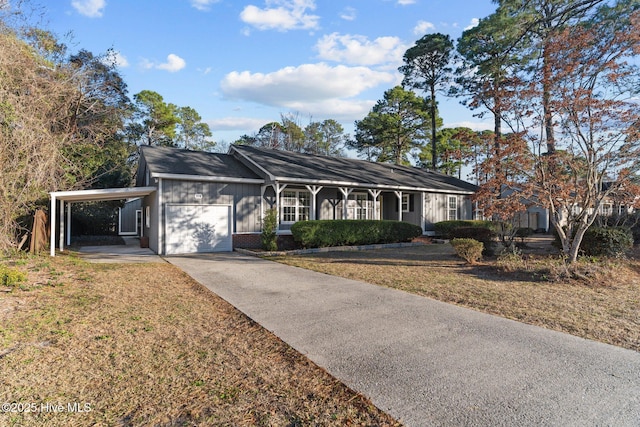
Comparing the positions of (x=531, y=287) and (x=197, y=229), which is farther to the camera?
(x=197, y=229)

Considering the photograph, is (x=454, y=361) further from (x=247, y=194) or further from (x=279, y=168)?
(x=279, y=168)

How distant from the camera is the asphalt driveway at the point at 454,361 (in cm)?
273

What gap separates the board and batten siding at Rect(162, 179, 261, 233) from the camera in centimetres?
1347

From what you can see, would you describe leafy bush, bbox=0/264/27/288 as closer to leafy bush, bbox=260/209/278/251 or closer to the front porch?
leafy bush, bbox=260/209/278/251

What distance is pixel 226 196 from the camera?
47.7ft

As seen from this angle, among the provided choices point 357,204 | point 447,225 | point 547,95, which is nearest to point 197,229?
point 357,204

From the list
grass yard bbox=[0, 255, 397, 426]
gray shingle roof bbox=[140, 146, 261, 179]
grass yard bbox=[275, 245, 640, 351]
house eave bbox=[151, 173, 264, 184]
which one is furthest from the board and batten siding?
grass yard bbox=[0, 255, 397, 426]

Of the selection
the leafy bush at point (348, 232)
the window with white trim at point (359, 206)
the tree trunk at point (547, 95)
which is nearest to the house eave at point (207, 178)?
the leafy bush at point (348, 232)

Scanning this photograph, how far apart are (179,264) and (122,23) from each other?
750 cm

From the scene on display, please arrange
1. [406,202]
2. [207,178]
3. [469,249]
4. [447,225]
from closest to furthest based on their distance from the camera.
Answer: [469,249]
[207,178]
[447,225]
[406,202]

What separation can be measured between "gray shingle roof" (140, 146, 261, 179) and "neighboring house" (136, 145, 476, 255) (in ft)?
0.13

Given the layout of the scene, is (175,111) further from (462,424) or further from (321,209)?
(462,424)

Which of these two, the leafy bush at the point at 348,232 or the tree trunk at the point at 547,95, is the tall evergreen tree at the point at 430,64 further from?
the tree trunk at the point at 547,95

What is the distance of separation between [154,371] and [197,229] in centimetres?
1098
